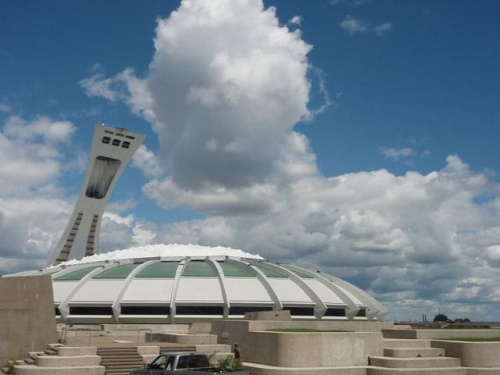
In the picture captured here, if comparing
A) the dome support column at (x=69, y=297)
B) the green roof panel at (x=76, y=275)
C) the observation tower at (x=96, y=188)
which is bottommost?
the dome support column at (x=69, y=297)

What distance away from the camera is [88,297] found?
43125 mm

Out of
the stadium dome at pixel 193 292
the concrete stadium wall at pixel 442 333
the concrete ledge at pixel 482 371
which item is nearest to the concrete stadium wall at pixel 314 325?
the concrete stadium wall at pixel 442 333

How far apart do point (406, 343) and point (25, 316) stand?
1955 cm

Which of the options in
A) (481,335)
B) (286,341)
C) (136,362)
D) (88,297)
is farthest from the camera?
(88,297)

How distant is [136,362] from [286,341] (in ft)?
24.7

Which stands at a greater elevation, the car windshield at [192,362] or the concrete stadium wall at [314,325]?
the concrete stadium wall at [314,325]

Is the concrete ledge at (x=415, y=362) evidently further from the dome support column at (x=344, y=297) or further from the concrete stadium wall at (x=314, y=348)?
the dome support column at (x=344, y=297)

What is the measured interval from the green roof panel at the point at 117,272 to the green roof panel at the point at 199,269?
197 inches

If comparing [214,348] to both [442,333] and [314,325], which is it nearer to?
[314,325]

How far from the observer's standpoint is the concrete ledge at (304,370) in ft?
77.0

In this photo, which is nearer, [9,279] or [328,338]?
[328,338]

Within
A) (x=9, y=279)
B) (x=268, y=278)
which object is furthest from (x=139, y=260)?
(x=9, y=279)

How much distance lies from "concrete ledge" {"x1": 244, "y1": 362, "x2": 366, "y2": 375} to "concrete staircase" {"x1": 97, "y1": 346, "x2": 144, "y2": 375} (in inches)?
218

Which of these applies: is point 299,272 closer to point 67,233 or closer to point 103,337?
point 103,337
